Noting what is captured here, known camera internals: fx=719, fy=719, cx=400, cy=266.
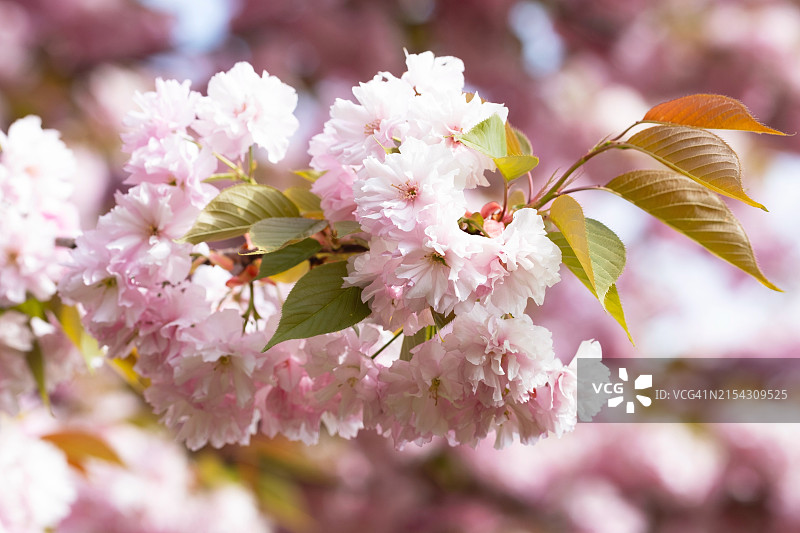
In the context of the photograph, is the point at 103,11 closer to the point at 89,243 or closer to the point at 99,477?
the point at 99,477

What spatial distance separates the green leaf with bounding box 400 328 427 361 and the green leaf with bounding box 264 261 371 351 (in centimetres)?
7

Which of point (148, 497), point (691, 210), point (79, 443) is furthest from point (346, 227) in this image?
point (148, 497)

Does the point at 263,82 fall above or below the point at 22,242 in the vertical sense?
above

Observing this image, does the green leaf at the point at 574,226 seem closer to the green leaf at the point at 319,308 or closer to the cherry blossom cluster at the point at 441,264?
the cherry blossom cluster at the point at 441,264

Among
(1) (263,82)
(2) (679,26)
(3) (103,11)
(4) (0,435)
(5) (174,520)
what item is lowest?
(5) (174,520)

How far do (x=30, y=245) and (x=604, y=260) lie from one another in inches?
23.2

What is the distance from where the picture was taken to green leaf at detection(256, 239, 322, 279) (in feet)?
1.84

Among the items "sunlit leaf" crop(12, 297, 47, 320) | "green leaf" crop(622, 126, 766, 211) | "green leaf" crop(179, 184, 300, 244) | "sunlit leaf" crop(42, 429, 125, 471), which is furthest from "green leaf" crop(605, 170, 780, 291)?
"sunlit leaf" crop(42, 429, 125, 471)

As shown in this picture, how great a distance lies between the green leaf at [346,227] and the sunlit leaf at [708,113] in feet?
0.77

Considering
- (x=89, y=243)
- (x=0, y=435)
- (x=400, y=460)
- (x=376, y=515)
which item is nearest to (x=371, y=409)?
(x=89, y=243)

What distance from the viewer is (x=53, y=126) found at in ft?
9.68

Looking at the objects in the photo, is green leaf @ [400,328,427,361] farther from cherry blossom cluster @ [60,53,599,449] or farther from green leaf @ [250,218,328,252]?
green leaf @ [250,218,328,252]

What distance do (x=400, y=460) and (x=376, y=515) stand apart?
355 millimetres

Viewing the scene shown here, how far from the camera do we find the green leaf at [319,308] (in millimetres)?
521
